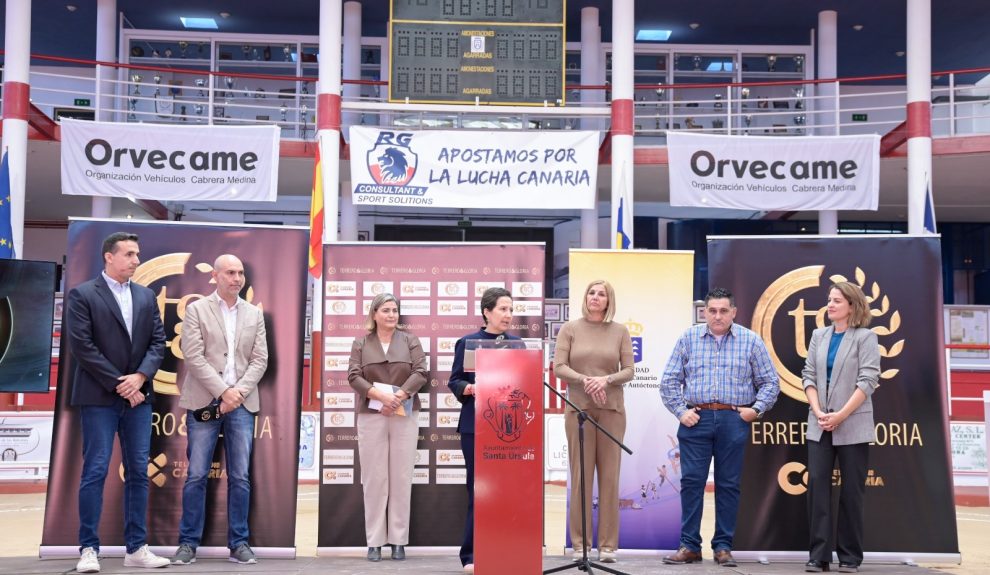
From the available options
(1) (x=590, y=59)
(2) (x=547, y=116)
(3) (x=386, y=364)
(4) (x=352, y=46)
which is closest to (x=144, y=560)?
(3) (x=386, y=364)

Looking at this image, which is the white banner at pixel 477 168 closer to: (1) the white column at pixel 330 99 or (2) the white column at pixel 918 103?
(1) the white column at pixel 330 99

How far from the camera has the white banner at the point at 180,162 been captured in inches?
536

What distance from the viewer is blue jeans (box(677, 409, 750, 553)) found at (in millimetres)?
5520

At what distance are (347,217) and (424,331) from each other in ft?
32.5

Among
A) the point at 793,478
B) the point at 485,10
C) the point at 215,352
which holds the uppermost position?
the point at 485,10

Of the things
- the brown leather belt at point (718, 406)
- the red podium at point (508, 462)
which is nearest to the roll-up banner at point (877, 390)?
the brown leather belt at point (718, 406)

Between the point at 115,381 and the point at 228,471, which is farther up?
the point at 115,381

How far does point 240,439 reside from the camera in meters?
5.43

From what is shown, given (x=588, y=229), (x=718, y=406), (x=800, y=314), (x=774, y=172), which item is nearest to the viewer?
(x=718, y=406)

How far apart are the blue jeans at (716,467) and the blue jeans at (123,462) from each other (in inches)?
120

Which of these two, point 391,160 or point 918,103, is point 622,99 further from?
point 918,103

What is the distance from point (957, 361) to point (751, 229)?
21.7 feet

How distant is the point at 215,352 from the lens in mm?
5395

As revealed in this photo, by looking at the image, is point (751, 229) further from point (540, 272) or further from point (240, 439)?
point (240, 439)
